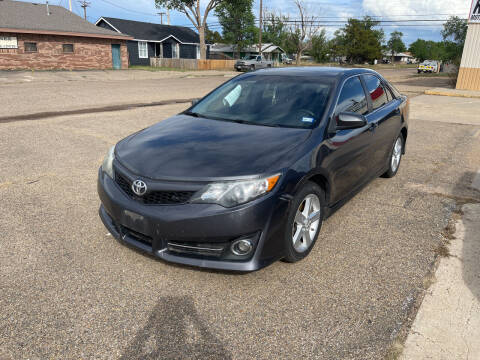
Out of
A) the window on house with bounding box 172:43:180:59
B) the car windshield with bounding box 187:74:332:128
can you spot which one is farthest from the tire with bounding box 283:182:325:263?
the window on house with bounding box 172:43:180:59

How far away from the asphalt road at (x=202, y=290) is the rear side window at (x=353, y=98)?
46.3 inches

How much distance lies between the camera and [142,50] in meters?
45.0

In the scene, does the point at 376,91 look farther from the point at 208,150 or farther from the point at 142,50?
the point at 142,50

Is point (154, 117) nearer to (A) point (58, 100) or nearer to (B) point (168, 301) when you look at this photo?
(A) point (58, 100)

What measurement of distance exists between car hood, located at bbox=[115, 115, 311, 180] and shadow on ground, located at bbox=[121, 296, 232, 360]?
3.12 ft

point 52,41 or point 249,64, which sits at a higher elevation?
point 52,41

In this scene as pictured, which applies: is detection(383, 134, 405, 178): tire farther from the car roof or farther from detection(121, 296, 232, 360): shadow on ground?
detection(121, 296, 232, 360): shadow on ground

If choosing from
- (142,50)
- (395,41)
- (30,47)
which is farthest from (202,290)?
(395,41)

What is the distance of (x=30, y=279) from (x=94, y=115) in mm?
8135

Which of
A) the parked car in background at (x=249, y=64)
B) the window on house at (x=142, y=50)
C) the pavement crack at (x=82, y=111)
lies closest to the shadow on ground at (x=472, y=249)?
the pavement crack at (x=82, y=111)

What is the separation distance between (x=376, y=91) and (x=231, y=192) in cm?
307

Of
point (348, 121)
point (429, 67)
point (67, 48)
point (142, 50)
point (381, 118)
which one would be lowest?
point (381, 118)

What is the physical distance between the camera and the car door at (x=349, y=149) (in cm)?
361

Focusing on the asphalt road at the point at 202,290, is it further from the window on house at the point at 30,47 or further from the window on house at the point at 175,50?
the window on house at the point at 175,50
